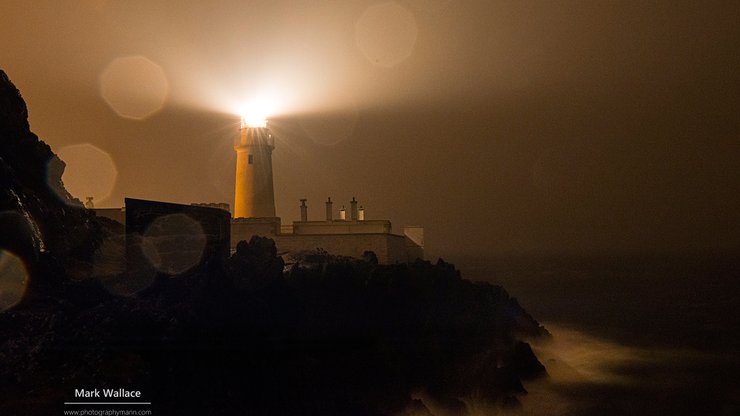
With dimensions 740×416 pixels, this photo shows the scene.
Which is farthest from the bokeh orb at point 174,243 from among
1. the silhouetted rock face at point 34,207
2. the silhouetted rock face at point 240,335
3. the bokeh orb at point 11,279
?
the bokeh orb at point 11,279

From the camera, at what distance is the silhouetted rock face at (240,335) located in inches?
494

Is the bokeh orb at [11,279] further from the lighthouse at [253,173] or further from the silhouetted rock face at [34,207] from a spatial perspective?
the lighthouse at [253,173]

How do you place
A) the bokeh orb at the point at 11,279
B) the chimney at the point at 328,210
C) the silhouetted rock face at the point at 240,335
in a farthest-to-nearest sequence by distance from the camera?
the chimney at the point at 328,210, the bokeh orb at the point at 11,279, the silhouetted rock face at the point at 240,335

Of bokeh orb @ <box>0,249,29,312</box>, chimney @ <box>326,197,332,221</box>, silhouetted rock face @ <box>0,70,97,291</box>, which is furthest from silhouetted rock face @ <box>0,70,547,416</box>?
chimney @ <box>326,197,332,221</box>

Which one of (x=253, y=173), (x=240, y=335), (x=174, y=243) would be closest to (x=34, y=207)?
(x=174, y=243)

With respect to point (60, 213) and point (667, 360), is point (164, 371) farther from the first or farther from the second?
point (667, 360)

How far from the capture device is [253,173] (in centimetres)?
2998

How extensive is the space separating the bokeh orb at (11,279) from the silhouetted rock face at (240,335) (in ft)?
1.03

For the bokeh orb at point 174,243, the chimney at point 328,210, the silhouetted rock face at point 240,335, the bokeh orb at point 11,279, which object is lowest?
the silhouetted rock face at point 240,335

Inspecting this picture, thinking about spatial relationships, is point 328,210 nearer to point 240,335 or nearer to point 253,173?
point 253,173

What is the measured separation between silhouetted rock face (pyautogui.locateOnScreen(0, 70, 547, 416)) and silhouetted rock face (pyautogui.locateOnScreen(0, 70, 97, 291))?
48 mm

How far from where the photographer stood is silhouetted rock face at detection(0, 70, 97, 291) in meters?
14.2

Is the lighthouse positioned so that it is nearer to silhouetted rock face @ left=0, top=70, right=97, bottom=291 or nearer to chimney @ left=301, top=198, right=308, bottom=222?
chimney @ left=301, top=198, right=308, bottom=222

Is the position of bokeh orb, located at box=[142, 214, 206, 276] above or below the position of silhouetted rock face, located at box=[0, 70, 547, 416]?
above
